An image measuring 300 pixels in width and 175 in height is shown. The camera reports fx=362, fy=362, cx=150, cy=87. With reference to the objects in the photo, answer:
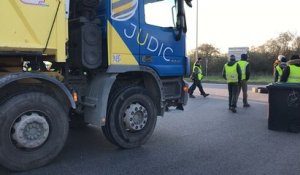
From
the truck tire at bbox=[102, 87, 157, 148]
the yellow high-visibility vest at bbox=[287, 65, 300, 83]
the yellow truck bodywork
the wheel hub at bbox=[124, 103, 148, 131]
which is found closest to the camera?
the yellow truck bodywork

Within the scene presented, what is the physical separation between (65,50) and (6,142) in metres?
1.45

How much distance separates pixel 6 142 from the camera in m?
4.47

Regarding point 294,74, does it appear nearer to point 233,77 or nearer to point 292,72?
point 292,72

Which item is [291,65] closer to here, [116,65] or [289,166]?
[289,166]

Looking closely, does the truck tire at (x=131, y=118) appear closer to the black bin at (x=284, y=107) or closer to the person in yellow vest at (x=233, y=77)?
the black bin at (x=284, y=107)

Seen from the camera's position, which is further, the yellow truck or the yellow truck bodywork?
the yellow truck

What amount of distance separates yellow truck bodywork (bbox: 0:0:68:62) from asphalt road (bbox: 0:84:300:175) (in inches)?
61.4

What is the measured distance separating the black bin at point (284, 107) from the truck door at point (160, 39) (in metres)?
2.31

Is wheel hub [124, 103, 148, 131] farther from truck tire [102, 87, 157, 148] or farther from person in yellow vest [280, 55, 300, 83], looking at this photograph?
person in yellow vest [280, 55, 300, 83]

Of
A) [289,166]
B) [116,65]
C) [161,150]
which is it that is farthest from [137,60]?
[289,166]

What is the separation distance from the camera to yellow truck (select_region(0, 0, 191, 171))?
4.58 m

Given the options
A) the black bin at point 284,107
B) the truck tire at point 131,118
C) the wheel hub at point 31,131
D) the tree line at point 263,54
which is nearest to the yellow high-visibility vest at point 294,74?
the black bin at point 284,107

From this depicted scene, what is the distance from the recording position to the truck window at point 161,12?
6077 mm

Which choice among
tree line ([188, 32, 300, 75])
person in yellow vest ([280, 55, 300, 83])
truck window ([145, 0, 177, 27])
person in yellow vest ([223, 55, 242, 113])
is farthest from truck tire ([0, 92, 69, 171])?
tree line ([188, 32, 300, 75])
